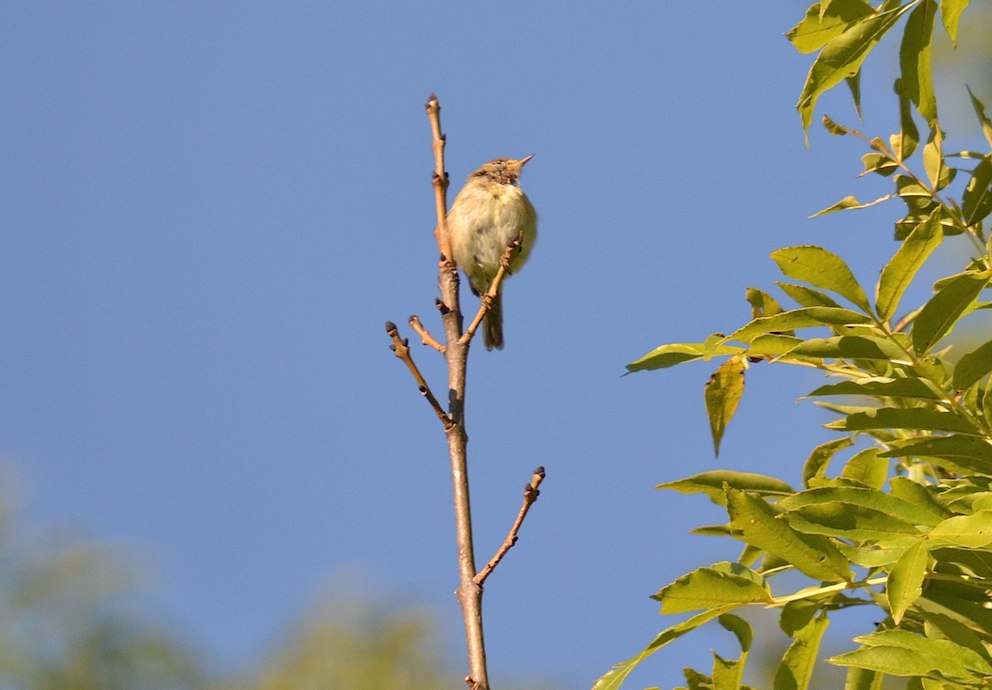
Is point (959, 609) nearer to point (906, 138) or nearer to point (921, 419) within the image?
point (921, 419)

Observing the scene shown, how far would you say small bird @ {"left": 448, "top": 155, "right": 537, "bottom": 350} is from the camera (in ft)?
22.2

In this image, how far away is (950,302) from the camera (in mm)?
1592

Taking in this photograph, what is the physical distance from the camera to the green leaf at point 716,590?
159 centimetres

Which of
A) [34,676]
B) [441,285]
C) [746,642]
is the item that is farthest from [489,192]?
[34,676]

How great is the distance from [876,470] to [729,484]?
0.25 meters

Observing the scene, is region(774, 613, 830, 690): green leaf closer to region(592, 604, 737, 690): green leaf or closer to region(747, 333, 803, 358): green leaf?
region(592, 604, 737, 690): green leaf

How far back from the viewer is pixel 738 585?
164 cm

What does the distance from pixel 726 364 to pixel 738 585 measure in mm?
479

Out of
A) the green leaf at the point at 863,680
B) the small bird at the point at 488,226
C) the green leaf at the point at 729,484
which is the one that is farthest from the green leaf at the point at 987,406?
the small bird at the point at 488,226

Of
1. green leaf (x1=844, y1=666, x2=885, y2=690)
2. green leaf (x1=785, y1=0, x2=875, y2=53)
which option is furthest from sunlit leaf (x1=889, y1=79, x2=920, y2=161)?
green leaf (x1=844, y1=666, x2=885, y2=690)

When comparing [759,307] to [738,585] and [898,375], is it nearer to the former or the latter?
[898,375]

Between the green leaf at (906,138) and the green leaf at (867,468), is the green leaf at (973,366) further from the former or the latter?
the green leaf at (906,138)

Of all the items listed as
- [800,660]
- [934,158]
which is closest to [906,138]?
[934,158]

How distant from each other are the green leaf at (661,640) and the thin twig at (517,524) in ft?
0.71
